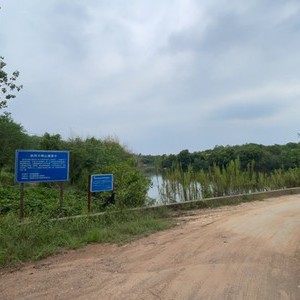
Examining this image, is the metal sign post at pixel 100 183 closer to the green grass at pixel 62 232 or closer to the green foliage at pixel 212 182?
the green grass at pixel 62 232

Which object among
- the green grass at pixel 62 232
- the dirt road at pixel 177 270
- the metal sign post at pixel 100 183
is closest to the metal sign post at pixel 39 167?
the green grass at pixel 62 232

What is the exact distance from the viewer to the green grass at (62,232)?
6707 millimetres

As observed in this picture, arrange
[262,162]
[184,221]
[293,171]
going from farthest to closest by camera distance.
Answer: [262,162] < [293,171] < [184,221]

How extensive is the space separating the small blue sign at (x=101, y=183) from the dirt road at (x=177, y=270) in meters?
2.42

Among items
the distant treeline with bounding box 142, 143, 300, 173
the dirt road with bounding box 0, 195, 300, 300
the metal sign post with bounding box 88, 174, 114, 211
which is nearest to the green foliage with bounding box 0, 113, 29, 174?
the distant treeline with bounding box 142, 143, 300, 173

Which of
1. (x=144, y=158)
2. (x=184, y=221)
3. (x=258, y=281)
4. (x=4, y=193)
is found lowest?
(x=258, y=281)

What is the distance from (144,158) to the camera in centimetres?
1920

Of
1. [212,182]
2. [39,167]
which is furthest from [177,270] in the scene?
[212,182]

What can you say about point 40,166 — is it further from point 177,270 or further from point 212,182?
point 212,182

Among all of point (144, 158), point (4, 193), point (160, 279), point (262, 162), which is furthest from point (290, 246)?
point (262, 162)

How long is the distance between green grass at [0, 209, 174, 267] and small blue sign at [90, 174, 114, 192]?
818 millimetres

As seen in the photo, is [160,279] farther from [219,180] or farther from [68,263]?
[219,180]

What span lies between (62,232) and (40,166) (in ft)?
5.83

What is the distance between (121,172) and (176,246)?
16.9 feet
